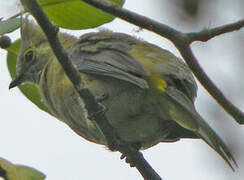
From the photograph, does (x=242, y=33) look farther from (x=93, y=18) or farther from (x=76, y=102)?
(x=76, y=102)

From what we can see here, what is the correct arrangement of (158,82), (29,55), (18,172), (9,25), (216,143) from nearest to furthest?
1. (18,172)
2. (9,25)
3. (216,143)
4. (158,82)
5. (29,55)

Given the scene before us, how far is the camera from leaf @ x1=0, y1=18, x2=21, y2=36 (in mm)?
3844

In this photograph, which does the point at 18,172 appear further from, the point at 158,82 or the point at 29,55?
the point at 29,55

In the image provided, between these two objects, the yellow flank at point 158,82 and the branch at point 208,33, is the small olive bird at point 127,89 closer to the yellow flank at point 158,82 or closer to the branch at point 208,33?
the yellow flank at point 158,82

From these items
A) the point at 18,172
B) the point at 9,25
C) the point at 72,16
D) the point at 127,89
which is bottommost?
the point at 127,89

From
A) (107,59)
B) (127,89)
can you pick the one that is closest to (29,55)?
(107,59)

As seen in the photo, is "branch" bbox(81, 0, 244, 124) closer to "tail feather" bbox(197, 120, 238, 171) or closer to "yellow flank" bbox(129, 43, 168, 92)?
"tail feather" bbox(197, 120, 238, 171)

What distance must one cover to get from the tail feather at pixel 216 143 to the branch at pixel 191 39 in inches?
31.1

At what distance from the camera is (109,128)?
14.2 ft

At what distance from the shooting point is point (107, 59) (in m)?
5.23

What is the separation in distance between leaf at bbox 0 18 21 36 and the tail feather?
76.9 inches

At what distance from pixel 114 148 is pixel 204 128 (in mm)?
945

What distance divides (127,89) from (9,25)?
1686 mm

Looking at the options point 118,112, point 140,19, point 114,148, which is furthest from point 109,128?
point 140,19
